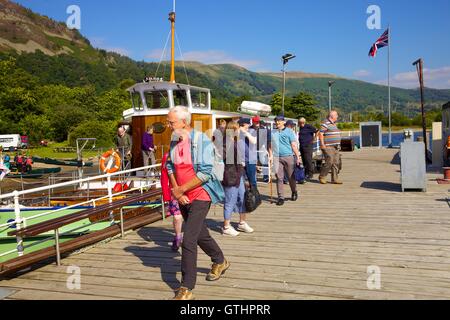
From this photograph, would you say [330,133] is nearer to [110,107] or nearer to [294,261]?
[294,261]

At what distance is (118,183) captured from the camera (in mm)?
11969

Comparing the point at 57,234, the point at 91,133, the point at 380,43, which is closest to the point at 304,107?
the point at 91,133

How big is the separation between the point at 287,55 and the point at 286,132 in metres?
15.0

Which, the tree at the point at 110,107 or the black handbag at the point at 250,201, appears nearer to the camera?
the black handbag at the point at 250,201

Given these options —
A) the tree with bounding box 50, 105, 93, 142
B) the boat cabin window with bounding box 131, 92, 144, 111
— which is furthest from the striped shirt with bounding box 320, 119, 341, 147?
the tree with bounding box 50, 105, 93, 142

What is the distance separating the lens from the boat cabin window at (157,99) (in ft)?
48.2

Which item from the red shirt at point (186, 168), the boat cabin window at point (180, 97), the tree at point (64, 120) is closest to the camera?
the red shirt at point (186, 168)

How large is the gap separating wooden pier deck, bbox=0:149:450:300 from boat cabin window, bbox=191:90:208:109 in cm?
703

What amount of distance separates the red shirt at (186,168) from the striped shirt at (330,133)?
8.01 meters

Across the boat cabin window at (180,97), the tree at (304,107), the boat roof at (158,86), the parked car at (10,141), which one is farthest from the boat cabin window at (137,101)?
the tree at (304,107)

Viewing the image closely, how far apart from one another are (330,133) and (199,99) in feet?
17.7

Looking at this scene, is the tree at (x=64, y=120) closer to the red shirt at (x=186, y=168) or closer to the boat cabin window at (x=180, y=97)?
the boat cabin window at (x=180, y=97)
